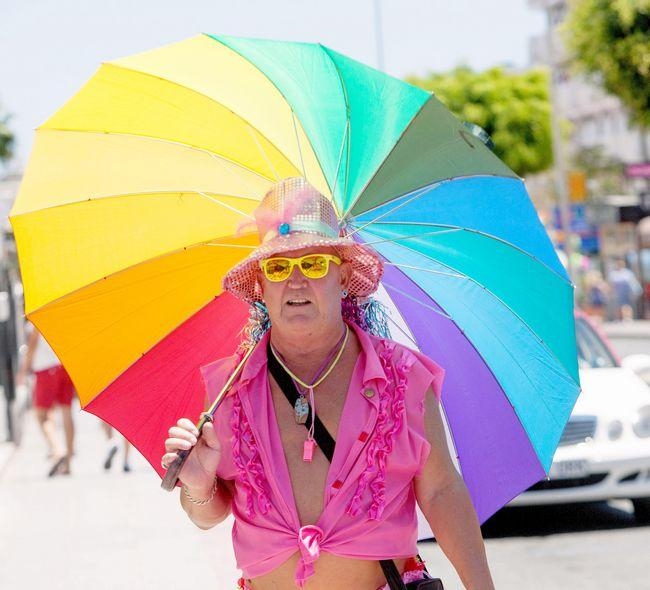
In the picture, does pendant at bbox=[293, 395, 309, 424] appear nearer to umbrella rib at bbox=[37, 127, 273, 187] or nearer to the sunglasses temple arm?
the sunglasses temple arm

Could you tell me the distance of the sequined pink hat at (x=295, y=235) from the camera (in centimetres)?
320

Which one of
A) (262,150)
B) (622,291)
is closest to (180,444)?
(262,150)

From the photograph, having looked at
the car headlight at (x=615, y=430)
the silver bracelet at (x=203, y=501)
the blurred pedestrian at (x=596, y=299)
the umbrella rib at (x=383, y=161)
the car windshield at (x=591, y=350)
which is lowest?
the blurred pedestrian at (x=596, y=299)

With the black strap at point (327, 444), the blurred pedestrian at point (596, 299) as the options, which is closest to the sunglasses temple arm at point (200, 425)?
the black strap at point (327, 444)

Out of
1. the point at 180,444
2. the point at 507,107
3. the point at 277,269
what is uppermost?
the point at 507,107

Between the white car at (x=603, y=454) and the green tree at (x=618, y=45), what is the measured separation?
23475 mm

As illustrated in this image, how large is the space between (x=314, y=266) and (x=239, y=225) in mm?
345

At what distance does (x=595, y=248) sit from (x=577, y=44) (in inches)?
1080

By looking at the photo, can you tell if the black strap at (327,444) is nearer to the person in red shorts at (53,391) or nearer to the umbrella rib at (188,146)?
the umbrella rib at (188,146)

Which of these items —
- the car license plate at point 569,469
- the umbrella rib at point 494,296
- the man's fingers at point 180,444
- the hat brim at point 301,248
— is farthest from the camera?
the car license plate at point 569,469

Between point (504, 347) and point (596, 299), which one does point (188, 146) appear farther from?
point (596, 299)

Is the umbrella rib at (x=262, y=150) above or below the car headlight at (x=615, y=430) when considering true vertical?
above

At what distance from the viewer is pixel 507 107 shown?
68.1 m

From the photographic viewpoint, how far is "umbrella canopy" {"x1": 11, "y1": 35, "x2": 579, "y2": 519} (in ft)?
11.7
